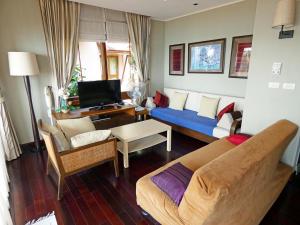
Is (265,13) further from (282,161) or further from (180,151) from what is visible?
(180,151)

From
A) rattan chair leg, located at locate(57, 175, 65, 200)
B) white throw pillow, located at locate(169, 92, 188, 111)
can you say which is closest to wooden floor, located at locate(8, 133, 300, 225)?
rattan chair leg, located at locate(57, 175, 65, 200)

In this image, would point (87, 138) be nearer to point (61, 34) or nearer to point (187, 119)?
point (187, 119)

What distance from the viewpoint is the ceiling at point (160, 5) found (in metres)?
3.29

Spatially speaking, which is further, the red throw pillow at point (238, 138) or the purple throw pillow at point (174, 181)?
the red throw pillow at point (238, 138)

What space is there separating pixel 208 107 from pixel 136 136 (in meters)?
1.65

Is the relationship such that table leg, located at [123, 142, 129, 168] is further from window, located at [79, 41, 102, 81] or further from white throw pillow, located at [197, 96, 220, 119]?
window, located at [79, 41, 102, 81]

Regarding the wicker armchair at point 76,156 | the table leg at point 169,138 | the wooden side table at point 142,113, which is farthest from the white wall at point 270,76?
the wooden side table at point 142,113

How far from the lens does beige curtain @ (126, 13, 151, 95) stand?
417cm

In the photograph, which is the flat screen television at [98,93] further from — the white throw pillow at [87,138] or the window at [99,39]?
the white throw pillow at [87,138]

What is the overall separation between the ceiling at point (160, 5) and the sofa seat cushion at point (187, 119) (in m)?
2.08

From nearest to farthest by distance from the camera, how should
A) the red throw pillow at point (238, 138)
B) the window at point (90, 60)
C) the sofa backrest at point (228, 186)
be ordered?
the sofa backrest at point (228, 186) < the red throw pillow at point (238, 138) < the window at point (90, 60)

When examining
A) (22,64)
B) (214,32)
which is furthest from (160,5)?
(22,64)

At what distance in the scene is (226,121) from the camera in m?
2.98

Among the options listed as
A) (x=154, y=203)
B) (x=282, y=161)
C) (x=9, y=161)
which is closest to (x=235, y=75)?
(x=282, y=161)
